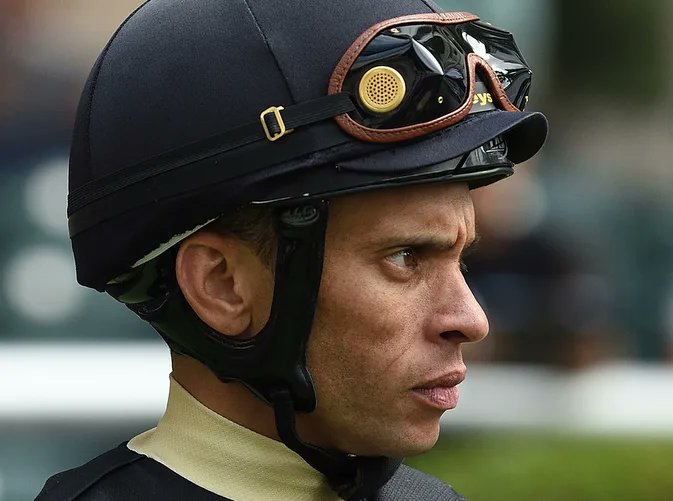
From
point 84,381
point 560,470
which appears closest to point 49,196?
point 84,381

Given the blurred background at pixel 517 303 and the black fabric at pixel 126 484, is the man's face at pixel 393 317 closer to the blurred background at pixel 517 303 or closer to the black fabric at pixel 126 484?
the black fabric at pixel 126 484

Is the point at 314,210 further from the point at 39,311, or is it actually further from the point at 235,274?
the point at 39,311

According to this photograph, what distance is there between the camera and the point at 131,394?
7594 mm

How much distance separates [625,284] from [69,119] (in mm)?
3615

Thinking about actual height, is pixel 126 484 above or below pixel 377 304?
below

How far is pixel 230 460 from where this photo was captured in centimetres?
273

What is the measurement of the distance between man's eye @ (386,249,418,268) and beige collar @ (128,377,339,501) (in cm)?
45

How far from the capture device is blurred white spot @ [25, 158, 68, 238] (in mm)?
7496

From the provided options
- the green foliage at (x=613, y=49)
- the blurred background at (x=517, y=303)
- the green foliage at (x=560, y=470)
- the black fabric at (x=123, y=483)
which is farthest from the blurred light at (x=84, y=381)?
the black fabric at (x=123, y=483)

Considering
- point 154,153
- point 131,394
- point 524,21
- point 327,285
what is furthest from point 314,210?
point 524,21

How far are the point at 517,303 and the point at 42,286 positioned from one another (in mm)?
2851

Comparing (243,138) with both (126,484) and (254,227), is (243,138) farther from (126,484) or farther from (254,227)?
(126,484)

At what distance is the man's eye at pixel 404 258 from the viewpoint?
2.61 m

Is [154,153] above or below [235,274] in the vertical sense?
above
